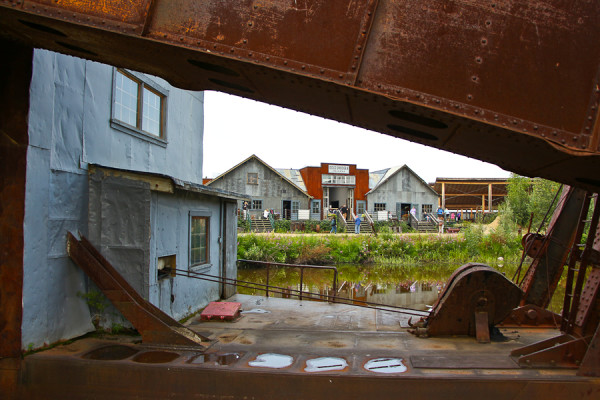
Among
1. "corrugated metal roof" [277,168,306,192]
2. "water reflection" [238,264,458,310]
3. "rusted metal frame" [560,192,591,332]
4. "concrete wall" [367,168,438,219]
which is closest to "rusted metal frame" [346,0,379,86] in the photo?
"rusted metal frame" [560,192,591,332]

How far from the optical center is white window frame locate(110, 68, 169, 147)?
7514 millimetres

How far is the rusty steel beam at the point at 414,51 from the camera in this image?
4023mm

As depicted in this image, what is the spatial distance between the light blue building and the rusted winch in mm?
4779

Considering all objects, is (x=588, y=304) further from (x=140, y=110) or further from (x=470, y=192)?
(x=470, y=192)

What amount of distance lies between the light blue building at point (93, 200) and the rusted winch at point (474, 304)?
4779mm

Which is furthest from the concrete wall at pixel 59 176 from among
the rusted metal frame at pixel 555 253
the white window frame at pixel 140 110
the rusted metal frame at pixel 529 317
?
the rusted metal frame at pixel 555 253

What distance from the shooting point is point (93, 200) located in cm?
659

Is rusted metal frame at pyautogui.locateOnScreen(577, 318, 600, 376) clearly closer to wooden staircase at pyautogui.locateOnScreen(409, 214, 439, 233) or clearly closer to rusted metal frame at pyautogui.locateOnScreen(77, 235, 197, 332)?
rusted metal frame at pyautogui.locateOnScreen(77, 235, 197, 332)

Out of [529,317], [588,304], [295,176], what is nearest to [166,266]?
[529,317]

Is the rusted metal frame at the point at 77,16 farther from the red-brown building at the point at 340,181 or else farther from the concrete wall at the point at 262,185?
the red-brown building at the point at 340,181

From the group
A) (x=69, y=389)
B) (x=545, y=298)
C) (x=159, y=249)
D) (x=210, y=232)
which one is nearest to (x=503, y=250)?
(x=545, y=298)

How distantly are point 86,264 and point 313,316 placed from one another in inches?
176

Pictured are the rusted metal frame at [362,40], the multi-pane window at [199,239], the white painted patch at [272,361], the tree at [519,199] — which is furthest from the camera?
the tree at [519,199]

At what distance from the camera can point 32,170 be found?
18.2ft
